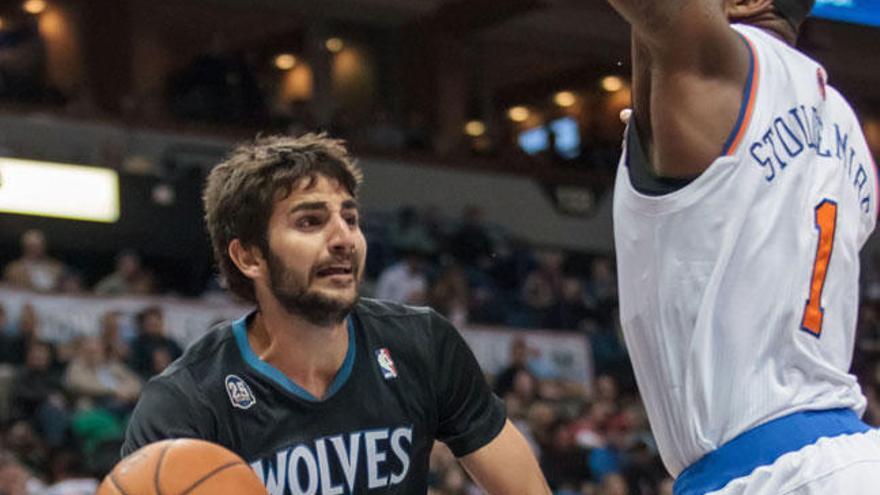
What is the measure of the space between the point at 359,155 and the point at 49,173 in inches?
168

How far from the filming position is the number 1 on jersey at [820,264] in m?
2.97

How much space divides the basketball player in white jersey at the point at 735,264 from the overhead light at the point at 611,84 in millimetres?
17963

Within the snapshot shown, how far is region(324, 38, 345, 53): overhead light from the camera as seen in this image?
19.0m

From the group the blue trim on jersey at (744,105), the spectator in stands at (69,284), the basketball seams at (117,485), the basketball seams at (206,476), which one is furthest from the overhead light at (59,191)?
the blue trim on jersey at (744,105)

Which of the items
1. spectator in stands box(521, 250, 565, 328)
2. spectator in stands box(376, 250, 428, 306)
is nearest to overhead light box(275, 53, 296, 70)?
spectator in stands box(521, 250, 565, 328)

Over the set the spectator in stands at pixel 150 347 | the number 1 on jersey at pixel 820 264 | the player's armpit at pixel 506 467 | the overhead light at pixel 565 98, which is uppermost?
the number 1 on jersey at pixel 820 264

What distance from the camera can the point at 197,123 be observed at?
16812 millimetres

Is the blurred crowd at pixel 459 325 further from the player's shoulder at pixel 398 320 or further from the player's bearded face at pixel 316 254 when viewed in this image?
the player's bearded face at pixel 316 254

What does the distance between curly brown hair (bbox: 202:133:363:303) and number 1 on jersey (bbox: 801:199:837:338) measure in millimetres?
1430

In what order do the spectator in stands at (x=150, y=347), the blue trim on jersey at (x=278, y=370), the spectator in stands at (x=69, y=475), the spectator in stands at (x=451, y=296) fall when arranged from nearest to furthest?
the blue trim on jersey at (x=278, y=370) → the spectator in stands at (x=69, y=475) → the spectator in stands at (x=150, y=347) → the spectator in stands at (x=451, y=296)

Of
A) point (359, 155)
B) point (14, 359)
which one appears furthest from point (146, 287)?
point (359, 155)

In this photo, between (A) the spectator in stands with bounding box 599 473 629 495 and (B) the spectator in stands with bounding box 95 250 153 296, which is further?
Result: (B) the spectator in stands with bounding box 95 250 153 296

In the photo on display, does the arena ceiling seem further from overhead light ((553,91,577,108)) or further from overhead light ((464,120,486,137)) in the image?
overhead light ((464,120,486,137))

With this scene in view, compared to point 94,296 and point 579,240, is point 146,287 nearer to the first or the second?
point 94,296
